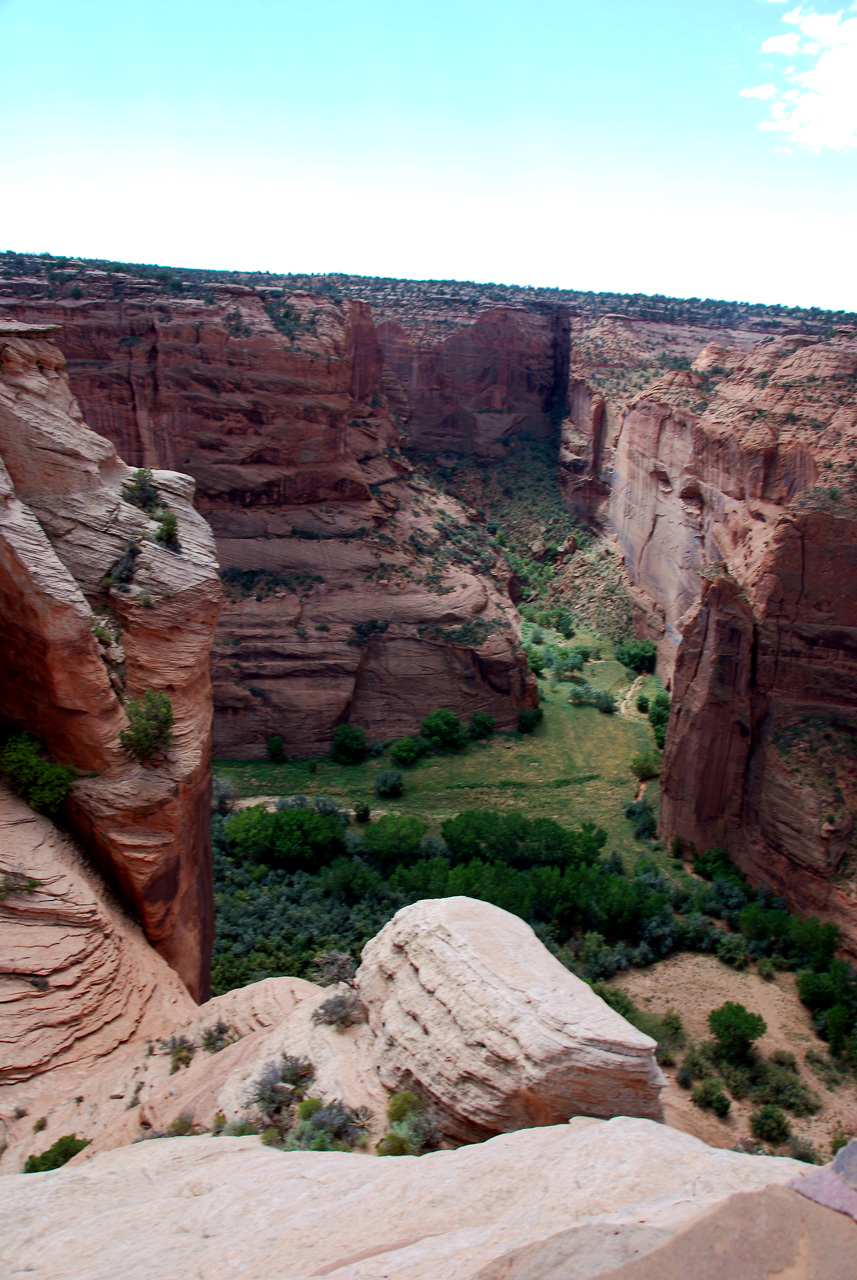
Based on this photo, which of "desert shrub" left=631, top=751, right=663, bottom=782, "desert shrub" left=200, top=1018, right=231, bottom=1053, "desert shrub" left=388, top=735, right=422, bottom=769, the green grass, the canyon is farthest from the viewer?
"desert shrub" left=388, top=735, right=422, bottom=769

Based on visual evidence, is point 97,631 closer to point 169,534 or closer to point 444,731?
point 169,534

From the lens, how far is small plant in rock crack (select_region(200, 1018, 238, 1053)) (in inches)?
432

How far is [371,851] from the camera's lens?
83.5 feet

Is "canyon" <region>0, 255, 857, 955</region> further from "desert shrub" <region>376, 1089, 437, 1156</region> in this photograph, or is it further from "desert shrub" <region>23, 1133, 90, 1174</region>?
"desert shrub" <region>23, 1133, 90, 1174</region>

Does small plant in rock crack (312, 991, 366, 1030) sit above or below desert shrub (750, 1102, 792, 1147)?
above

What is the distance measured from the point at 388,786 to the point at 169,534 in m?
18.9

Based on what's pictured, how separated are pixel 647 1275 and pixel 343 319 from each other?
41.6 meters

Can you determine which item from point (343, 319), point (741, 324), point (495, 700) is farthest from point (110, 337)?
point (741, 324)

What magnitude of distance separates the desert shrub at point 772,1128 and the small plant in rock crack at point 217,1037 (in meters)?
10.9

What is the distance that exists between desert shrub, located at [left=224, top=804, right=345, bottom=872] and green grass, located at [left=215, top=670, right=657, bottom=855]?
4.73 metres

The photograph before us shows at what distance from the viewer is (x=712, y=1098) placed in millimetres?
15844

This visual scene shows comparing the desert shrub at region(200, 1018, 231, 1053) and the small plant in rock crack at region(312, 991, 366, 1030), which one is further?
the desert shrub at region(200, 1018, 231, 1053)

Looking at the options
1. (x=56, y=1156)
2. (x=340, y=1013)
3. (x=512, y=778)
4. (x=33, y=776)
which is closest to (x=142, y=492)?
(x=33, y=776)

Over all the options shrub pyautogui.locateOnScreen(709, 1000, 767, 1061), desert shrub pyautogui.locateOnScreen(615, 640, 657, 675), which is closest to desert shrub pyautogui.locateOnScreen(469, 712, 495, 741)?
desert shrub pyautogui.locateOnScreen(615, 640, 657, 675)
